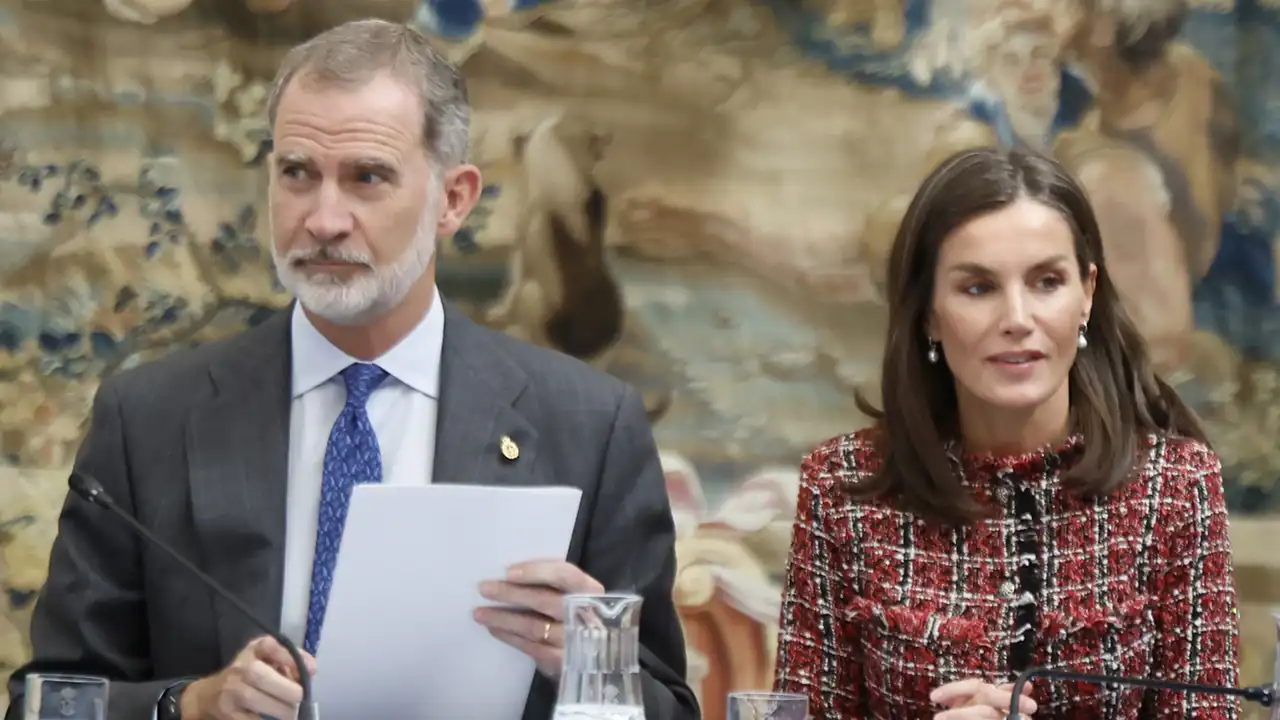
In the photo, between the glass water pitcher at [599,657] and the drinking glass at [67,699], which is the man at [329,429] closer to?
the drinking glass at [67,699]

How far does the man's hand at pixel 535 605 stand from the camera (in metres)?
1.86

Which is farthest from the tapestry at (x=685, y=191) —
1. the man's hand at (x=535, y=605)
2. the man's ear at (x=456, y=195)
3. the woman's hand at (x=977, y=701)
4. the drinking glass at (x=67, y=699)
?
the drinking glass at (x=67, y=699)

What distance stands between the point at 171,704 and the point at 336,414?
1.65 feet

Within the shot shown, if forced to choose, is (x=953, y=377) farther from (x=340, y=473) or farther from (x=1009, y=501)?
(x=340, y=473)

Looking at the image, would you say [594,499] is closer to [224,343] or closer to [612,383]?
[612,383]

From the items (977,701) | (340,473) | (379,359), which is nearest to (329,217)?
(379,359)

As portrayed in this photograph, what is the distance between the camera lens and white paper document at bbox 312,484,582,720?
5.93 ft

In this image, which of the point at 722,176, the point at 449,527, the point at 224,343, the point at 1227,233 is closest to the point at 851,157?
the point at 722,176

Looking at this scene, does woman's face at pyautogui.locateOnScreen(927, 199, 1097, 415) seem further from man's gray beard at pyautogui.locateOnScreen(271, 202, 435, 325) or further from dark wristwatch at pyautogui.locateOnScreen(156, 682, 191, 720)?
dark wristwatch at pyautogui.locateOnScreen(156, 682, 191, 720)

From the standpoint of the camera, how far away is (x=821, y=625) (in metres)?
2.44

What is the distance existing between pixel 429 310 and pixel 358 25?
0.43 m

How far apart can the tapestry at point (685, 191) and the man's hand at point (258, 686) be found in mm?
1753

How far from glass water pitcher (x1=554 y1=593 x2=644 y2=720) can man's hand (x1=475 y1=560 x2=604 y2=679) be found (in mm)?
138

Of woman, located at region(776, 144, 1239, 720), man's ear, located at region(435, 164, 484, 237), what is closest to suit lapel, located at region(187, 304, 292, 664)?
man's ear, located at region(435, 164, 484, 237)
